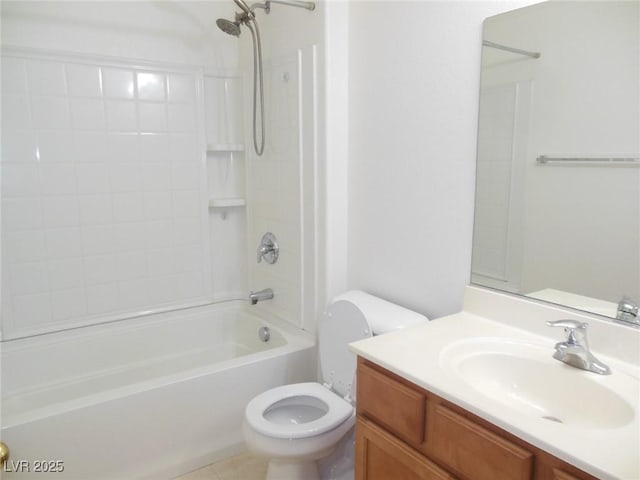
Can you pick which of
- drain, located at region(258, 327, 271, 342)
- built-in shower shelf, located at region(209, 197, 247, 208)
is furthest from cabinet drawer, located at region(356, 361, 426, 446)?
built-in shower shelf, located at region(209, 197, 247, 208)

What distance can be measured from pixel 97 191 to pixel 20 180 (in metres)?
0.35

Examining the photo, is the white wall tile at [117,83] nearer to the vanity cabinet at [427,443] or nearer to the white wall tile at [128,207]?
the white wall tile at [128,207]

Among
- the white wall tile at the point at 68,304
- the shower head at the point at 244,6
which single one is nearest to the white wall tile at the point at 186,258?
the white wall tile at the point at 68,304

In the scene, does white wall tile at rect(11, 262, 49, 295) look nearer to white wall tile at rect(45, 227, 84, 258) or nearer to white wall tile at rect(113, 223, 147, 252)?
white wall tile at rect(45, 227, 84, 258)

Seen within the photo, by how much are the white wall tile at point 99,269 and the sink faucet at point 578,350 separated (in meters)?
2.24

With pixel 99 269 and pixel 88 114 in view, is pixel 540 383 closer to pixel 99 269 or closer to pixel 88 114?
pixel 99 269

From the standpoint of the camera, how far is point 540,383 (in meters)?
1.22

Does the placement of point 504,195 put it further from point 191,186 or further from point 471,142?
point 191,186

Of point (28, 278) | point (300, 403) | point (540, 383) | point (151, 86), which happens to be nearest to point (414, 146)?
point (540, 383)

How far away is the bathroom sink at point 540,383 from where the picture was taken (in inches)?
41.8

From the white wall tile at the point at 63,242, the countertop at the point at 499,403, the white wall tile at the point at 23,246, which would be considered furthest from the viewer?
the white wall tile at the point at 63,242

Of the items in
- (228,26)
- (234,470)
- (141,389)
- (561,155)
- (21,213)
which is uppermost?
(228,26)

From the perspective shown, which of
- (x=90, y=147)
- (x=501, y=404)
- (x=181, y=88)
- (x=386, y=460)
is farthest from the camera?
(x=181, y=88)

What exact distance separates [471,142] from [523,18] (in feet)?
1.34
